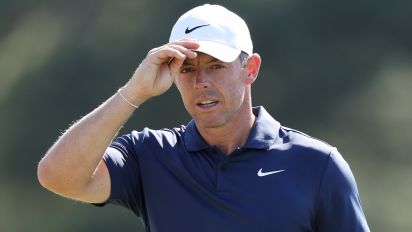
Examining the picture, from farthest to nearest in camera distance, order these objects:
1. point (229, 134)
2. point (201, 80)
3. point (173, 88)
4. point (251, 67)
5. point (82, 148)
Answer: point (173, 88)
point (251, 67)
point (229, 134)
point (201, 80)
point (82, 148)

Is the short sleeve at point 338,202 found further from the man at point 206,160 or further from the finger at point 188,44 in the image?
the finger at point 188,44

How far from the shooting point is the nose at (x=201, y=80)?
9.41ft

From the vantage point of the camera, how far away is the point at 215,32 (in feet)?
9.67

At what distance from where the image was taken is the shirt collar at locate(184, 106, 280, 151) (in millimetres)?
2924

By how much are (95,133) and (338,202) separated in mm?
706

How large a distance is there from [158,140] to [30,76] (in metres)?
5.90

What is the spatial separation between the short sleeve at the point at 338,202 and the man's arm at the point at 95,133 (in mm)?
514

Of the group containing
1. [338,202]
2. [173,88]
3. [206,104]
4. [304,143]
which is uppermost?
[206,104]

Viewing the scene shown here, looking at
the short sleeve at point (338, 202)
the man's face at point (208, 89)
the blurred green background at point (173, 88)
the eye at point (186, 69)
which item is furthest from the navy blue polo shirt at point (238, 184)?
Result: the blurred green background at point (173, 88)

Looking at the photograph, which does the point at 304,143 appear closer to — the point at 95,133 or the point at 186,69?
the point at 186,69

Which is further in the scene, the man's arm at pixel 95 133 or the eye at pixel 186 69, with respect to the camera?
the eye at pixel 186 69

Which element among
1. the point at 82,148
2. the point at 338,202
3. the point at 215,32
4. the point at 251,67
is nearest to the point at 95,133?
the point at 82,148

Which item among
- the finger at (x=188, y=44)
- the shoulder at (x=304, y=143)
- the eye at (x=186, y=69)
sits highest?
the finger at (x=188, y=44)

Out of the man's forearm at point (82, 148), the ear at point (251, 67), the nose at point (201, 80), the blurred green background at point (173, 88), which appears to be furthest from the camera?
the blurred green background at point (173, 88)
